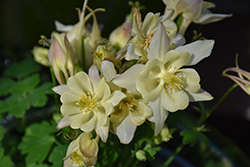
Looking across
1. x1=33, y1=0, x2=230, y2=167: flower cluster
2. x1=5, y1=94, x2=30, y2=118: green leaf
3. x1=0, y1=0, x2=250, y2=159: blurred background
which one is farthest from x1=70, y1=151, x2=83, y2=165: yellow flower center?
x1=0, y1=0, x2=250, y2=159: blurred background

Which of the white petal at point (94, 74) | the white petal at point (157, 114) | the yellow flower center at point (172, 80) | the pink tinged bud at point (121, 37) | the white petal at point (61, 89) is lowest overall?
the white petal at point (157, 114)

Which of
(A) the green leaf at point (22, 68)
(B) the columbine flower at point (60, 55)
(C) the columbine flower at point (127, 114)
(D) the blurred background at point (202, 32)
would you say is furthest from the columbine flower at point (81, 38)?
(D) the blurred background at point (202, 32)

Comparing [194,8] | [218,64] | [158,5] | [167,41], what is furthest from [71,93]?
[218,64]

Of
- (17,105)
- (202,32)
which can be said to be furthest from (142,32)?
(202,32)

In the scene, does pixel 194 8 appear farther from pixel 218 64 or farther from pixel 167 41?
pixel 218 64

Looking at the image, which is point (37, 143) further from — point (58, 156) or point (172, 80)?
point (172, 80)

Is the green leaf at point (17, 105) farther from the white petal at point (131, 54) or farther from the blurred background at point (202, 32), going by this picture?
the blurred background at point (202, 32)
